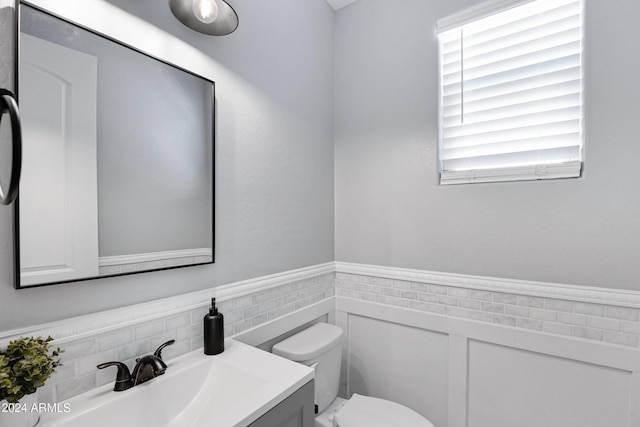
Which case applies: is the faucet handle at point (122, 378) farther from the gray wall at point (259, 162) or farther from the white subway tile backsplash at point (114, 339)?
the gray wall at point (259, 162)

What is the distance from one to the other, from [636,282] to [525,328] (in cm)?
44

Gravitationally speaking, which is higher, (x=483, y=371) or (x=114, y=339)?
(x=114, y=339)

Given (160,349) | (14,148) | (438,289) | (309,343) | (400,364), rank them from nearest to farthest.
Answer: (14,148) → (160,349) → (309,343) → (438,289) → (400,364)

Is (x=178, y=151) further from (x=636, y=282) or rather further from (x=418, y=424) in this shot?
(x=636, y=282)

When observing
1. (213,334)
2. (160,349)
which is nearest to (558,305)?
(213,334)

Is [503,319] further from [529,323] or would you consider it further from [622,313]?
[622,313]

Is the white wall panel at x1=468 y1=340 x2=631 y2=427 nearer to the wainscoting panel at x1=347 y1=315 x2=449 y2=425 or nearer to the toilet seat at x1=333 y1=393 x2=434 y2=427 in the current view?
the wainscoting panel at x1=347 y1=315 x2=449 y2=425

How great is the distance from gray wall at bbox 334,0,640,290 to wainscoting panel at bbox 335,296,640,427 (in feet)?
0.93

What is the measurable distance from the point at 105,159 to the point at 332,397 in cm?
145

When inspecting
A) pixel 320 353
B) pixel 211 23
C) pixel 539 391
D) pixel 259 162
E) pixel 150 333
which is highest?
pixel 211 23

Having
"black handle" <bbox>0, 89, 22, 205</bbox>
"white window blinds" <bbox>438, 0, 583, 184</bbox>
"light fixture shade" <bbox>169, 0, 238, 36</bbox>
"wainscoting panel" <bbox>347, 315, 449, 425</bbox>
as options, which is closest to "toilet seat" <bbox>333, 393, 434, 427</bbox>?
"wainscoting panel" <bbox>347, 315, 449, 425</bbox>

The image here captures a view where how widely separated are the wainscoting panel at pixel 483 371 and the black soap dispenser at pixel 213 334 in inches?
36.6

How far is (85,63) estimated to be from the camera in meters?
0.90

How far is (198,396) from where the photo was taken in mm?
1021
